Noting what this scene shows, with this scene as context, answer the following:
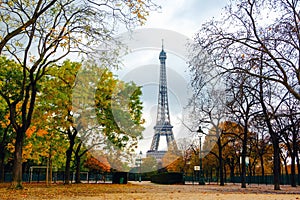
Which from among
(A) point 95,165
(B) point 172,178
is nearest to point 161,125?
(A) point 95,165

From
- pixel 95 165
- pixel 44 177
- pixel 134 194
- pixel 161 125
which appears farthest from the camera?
pixel 161 125

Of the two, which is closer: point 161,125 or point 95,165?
point 95,165

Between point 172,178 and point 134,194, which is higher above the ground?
point 172,178

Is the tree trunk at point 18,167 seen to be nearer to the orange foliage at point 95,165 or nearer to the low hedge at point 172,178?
the low hedge at point 172,178

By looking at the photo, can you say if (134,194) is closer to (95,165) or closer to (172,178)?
(172,178)

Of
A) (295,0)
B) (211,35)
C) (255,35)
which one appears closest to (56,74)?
(211,35)

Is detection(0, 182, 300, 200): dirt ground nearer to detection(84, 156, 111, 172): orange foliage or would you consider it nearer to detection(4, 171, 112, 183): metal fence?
detection(4, 171, 112, 183): metal fence

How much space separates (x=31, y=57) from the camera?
23203mm

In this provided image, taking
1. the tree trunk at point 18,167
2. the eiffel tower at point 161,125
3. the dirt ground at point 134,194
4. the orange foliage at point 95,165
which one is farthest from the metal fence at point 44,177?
the dirt ground at point 134,194

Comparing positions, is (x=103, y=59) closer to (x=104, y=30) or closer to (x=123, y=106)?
(x=104, y=30)

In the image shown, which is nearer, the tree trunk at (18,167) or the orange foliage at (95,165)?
the tree trunk at (18,167)

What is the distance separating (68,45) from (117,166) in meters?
31.4

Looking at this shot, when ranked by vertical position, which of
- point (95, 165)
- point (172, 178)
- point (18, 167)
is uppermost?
point (95, 165)

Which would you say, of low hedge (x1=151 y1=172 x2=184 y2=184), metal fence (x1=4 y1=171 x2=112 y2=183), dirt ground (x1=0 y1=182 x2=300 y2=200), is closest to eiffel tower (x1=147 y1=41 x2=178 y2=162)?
metal fence (x1=4 y1=171 x2=112 y2=183)
